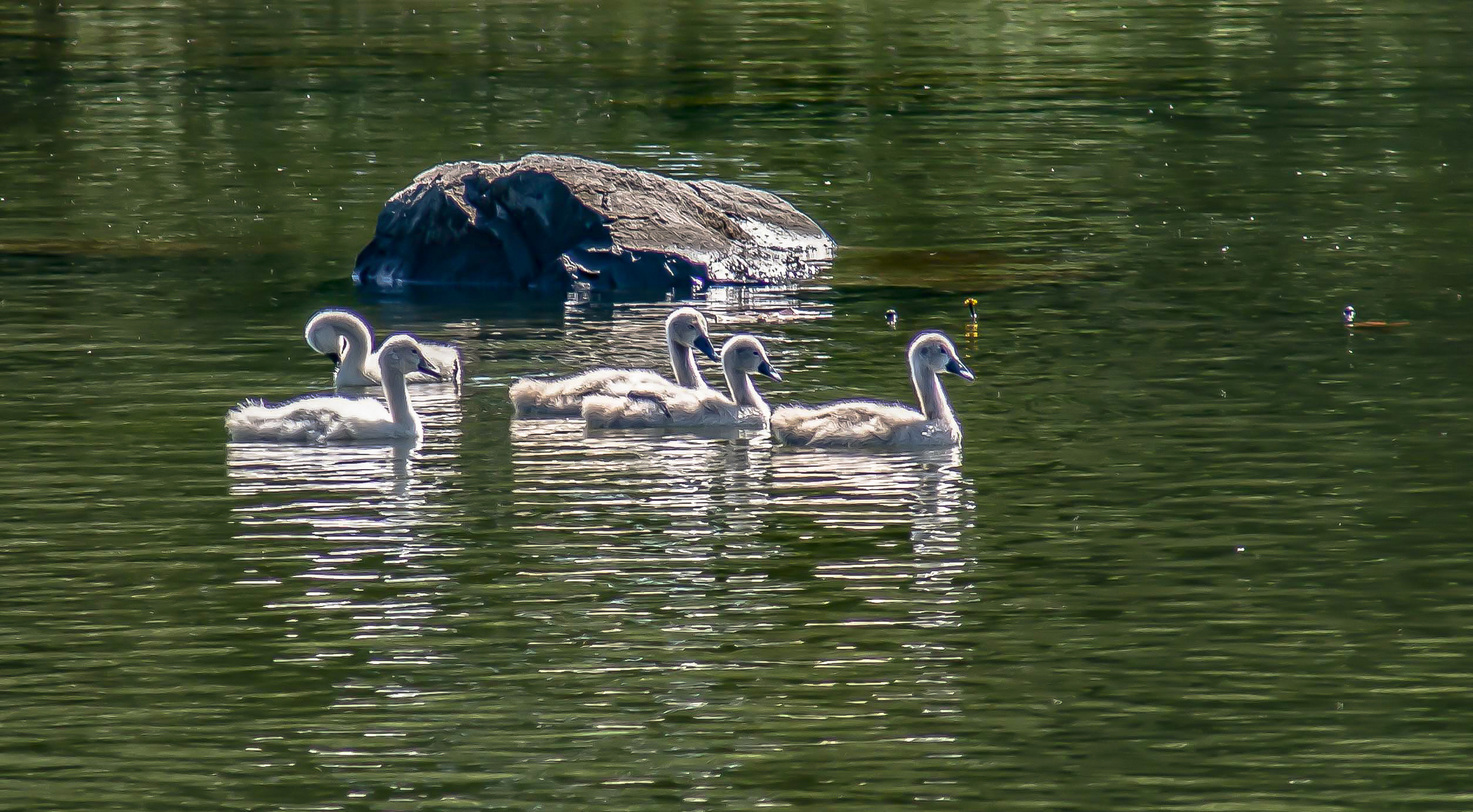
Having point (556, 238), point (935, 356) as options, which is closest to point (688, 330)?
point (935, 356)

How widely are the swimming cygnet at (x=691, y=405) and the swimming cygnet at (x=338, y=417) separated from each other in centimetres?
141

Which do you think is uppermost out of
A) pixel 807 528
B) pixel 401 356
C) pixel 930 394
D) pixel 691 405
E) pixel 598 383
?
pixel 401 356

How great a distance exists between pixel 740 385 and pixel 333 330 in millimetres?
4520

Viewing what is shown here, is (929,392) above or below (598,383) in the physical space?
above

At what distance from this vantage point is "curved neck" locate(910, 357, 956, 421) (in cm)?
1778

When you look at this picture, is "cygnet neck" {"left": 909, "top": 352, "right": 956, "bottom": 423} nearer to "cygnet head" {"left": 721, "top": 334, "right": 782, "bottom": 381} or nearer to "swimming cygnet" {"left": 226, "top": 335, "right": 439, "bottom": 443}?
"cygnet head" {"left": 721, "top": 334, "right": 782, "bottom": 381}

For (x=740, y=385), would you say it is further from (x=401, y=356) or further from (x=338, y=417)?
(x=338, y=417)

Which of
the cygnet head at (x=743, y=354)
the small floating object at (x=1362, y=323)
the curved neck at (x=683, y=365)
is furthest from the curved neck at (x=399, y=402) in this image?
the small floating object at (x=1362, y=323)

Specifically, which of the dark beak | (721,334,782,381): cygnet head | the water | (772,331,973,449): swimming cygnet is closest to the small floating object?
the water

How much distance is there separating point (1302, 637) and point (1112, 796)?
8.59 ft

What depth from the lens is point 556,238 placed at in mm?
27062

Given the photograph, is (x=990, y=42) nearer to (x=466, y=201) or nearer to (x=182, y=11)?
(x=182, y=11)

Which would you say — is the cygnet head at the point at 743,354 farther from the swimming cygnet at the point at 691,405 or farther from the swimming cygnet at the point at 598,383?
the swimming cygnet at the point at 598,383

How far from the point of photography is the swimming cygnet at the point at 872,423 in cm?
1752
